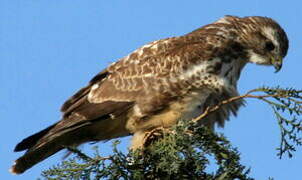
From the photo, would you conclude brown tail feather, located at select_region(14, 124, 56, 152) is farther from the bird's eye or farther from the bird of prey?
the bird's eye

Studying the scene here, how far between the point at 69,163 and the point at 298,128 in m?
1.77

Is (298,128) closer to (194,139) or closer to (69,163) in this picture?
(194,139)

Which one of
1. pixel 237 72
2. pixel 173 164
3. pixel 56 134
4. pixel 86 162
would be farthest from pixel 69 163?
pixel 237 72

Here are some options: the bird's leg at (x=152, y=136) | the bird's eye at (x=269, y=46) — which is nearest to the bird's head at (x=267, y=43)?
the bird's eye at (x=269, y=46)

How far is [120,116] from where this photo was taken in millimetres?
6055

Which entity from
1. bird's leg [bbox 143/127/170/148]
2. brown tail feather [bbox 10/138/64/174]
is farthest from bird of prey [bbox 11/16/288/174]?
bird's leg [bbox 143/127/170/148]

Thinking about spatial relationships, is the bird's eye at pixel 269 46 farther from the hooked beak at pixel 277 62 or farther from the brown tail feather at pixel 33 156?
the brown tail feather at pixel 33 156

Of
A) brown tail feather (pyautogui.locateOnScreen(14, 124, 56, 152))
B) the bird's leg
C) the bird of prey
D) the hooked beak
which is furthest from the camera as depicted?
the hooked beak

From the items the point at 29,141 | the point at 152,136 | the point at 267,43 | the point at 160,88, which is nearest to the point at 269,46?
the point at 267,43

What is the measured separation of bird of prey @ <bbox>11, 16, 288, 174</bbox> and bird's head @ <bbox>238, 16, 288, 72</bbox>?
0.04ft

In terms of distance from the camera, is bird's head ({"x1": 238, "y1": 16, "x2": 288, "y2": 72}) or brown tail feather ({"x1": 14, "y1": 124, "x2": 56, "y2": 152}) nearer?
brown tail feather ({"x1": 14, "y1": 124, "x2": 56, "y2": 152})

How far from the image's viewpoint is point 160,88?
5875 millimetres

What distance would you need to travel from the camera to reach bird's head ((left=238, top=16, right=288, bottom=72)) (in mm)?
6617

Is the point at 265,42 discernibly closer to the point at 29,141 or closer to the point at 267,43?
the point at 267,43
